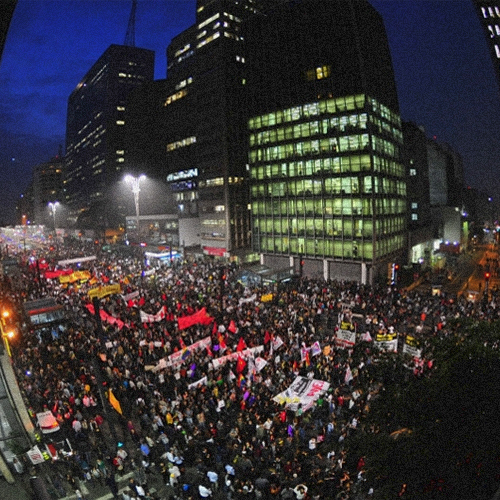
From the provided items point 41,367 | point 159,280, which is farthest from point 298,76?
point 41,367

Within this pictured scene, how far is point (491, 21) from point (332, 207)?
26.1 meters

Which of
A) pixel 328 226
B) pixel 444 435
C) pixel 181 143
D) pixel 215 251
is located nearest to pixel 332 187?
pixel 328 226

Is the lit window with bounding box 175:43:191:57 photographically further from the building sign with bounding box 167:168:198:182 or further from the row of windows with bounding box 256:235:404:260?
the row of windows with bounding box 256:235:404:260

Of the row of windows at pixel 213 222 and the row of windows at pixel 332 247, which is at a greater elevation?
the row of windows at pixel 213 222

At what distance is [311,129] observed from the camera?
48.8 metres

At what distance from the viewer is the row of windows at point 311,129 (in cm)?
4525

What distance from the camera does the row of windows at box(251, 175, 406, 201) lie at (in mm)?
44844

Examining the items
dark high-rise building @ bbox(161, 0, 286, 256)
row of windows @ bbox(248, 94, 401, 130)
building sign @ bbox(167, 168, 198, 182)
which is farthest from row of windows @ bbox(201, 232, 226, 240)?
row of windows @ bbox(248, 94, 401, 130)

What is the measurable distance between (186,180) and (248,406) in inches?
2688

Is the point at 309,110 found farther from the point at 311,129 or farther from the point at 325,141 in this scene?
the point at 325,141

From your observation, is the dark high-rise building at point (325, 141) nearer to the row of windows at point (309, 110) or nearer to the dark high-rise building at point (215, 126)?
the row of windows at point (309, 110)

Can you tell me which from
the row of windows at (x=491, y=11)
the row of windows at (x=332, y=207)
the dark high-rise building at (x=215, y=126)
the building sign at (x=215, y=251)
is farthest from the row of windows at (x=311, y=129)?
the row of windows at (x=491, y=11)

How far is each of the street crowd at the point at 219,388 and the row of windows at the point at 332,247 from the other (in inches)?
600

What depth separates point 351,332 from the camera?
19.0 metres
